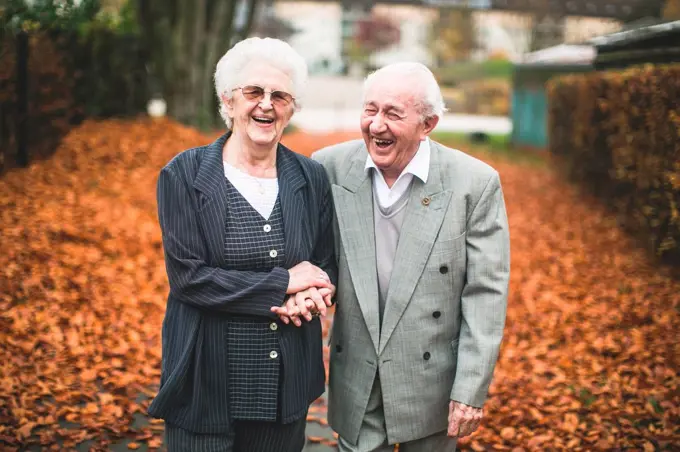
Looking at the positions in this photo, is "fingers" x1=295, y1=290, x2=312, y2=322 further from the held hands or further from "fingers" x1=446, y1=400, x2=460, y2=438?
"fingers" x1=446, y1=400, x2=460, y2=438

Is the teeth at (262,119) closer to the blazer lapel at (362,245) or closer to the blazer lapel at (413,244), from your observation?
the blazer lapel at (362,245)

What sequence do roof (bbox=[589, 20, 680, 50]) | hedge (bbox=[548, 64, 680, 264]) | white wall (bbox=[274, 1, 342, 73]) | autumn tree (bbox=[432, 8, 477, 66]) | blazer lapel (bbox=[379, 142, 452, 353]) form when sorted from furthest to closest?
1. white wall (bbox=[274, 1, 342, 73])
2. autumn tree (bbox=[432, 8, 477, 66])
3. roof (bbox=[589, 20, 680, 50])
4. hedge (bbox=[548, 64, 680, 264])
5. blazer lapel (bbox=[379, 142, 452, 353])

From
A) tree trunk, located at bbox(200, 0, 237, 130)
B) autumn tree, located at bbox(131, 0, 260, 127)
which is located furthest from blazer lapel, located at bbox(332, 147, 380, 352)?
tree trunk, located at bbox(200, 0, 237, 130)

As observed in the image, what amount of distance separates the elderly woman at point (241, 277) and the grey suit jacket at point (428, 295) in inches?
9.0

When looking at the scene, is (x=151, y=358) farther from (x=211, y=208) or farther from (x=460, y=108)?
(x=460, y=108)

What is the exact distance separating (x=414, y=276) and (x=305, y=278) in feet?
1.54

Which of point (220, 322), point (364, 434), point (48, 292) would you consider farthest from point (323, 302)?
point (48, 292)

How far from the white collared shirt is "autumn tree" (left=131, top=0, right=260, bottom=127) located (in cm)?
1098

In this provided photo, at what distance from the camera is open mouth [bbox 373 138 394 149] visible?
9.26ft

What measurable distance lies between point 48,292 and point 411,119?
4.54m

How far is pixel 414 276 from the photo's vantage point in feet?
9.37

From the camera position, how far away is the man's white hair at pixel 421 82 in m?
2.76

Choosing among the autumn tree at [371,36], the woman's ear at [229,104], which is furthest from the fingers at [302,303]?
the autumn tree at [371,36]

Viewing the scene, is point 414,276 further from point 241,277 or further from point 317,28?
point 317,28
